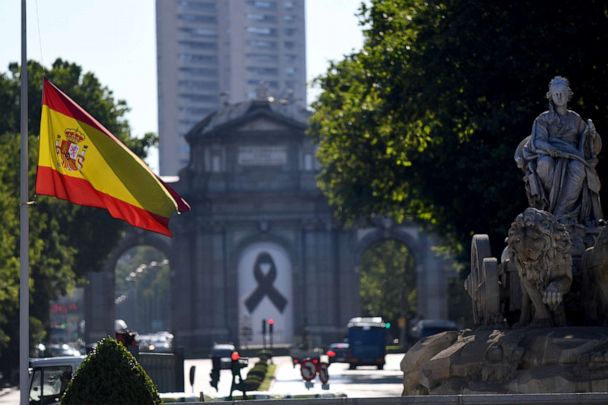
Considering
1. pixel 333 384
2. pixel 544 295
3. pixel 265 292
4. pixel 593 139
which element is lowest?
pixel 333 384

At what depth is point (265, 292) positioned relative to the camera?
373ft

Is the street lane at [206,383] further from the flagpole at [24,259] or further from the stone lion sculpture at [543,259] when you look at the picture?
the stone lion sculpture at [543,259]

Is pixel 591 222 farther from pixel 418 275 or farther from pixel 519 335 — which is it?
pixel 418 275

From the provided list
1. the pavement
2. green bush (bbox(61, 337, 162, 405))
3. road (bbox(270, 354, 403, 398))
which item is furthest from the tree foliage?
green bush (bbox(61, 337, 162, 405))

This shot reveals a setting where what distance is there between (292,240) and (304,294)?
366cm

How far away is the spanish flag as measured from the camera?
24359 millimetres

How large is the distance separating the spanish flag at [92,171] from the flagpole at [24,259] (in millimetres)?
262

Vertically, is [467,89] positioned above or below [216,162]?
below

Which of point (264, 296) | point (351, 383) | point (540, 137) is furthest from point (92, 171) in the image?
point (264, 296)

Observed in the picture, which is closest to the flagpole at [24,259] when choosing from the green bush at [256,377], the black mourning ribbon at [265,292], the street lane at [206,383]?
the street lane at [206,383]

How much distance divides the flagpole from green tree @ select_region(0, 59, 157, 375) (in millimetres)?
33539

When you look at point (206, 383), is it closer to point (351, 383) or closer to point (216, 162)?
point (351, 383)

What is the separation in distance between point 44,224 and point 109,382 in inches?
1877

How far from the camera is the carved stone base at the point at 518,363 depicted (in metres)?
22.7
